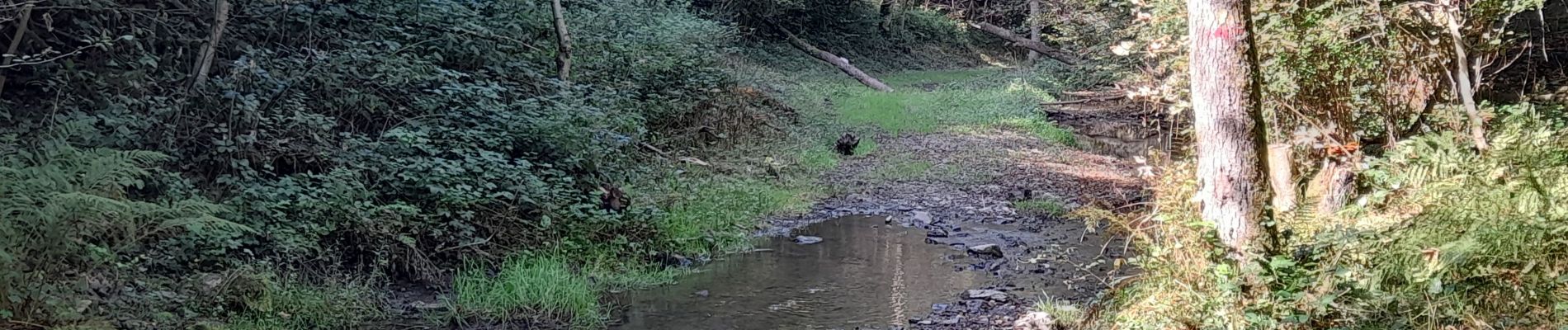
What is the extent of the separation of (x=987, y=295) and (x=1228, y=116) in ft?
8.19

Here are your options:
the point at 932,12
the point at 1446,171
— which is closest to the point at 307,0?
the point at 1446,171

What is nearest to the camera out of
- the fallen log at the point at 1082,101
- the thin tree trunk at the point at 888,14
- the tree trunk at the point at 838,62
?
the fallen log at the point at 1082,101

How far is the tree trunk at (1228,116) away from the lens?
4559 millimetres

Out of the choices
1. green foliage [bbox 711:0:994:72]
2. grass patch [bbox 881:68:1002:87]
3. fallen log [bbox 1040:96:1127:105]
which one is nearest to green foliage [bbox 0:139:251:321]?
fallen log [bbox 1040:96:1127:105]

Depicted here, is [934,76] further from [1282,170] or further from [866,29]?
[1282,170]

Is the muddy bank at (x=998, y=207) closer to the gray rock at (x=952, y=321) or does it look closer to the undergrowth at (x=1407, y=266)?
the gray rock at (x=952, y=321)

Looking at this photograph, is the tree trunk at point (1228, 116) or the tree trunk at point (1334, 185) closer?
the tree trunk at point (1228, 116)

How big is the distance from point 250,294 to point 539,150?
2.67 meters

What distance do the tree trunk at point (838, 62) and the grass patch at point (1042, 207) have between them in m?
13.4

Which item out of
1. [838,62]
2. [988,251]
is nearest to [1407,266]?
[988,251]

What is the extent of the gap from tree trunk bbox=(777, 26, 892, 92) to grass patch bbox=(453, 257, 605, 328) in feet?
56.8

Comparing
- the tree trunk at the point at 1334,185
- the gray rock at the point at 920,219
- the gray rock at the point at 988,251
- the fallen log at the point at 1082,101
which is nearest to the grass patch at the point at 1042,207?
the gray rock at the point at 920,219

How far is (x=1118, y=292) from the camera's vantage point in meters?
5.43

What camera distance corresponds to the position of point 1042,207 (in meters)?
10.0
